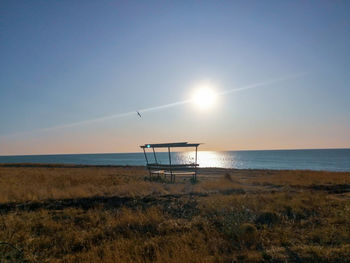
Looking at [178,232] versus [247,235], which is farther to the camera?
[178,232]

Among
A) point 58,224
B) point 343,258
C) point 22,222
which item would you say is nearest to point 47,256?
point 58,224

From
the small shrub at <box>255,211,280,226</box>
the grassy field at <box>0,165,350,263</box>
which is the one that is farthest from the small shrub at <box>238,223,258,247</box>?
the small shrub at <box>255,211,280,226</box>

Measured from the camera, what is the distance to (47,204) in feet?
28.1

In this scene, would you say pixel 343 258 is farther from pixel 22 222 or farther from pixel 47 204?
pixel 47 204

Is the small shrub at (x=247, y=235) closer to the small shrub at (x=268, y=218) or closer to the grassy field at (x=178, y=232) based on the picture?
the grassy field at (x=178, y=232)

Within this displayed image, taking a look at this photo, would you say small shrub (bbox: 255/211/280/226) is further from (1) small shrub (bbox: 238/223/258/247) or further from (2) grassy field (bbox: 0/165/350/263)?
(1) small shrub (bbox: 238/223/258/247)

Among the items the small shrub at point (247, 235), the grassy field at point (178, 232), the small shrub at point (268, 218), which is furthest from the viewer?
the small shrub at point (268, 218)

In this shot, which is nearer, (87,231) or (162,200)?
(87,231)

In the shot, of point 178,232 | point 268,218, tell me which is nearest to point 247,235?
point 178,232

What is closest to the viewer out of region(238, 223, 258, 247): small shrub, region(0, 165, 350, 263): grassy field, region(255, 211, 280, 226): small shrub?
region(0, 165, 350, 263): grassy field

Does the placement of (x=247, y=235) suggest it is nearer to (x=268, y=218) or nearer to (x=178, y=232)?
(x=178, y=232)

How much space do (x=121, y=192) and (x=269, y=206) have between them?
6497 millimetres

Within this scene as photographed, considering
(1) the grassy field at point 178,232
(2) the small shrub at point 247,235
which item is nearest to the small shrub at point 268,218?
(1) the grassy field at point 178,232

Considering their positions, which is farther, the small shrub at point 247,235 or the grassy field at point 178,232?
the small shrub at point 247,235
